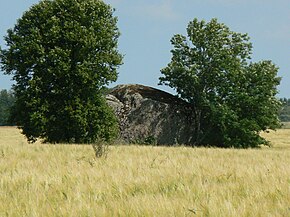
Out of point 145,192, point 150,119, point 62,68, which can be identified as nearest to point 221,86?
point 150,119

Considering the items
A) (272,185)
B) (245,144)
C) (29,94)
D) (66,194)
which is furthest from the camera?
(245,144)

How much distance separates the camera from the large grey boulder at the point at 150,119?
33.4 m

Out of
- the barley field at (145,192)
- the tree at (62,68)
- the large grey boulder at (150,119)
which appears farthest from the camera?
the large grey boulder at (150,119)

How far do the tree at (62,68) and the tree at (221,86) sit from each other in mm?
7999

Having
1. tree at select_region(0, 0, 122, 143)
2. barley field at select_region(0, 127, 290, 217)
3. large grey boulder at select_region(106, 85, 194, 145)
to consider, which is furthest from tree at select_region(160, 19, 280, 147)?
barley field at select_region(0, 127, 290, 217)

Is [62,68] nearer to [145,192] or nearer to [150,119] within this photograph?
[150,119]

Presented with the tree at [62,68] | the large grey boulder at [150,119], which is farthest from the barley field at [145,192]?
the large grey boulder at [150,119]

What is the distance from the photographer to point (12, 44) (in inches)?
1123

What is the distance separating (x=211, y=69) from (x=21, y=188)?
29.6 metres

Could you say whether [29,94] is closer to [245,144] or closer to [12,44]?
[12,44]

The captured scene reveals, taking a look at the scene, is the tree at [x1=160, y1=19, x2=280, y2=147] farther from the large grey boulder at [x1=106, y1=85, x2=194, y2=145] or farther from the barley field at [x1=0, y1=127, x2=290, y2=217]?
the barley field at [x1=0, y1=127, x2=290, y2=217]

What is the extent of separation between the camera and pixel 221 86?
3525 centimetres

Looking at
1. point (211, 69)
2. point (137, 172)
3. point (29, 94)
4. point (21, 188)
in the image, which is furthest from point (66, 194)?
point (211, 69)

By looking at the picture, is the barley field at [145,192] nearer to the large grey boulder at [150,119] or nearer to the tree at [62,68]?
the tree at [62,68]
